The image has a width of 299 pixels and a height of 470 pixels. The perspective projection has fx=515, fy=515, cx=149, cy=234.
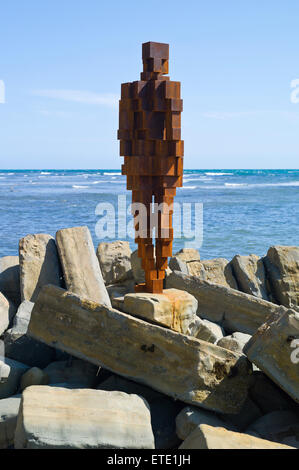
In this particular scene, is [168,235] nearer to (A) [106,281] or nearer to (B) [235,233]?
(A) [106,281]

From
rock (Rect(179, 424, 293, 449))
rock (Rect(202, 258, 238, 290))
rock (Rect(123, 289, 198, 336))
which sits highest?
rock (Rect(123, 289, 198, 336))

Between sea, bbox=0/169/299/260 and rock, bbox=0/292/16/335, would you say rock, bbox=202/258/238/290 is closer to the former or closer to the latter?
rock, bbox=0/292/16/335

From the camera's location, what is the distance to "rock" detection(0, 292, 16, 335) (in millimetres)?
5777

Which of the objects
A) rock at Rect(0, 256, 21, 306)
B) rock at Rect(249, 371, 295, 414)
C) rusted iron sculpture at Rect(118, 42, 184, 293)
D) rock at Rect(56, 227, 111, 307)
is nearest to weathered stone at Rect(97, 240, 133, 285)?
rock at Rect(56, 227, 111, 307)

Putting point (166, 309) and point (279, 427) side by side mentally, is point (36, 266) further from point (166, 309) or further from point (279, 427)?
point (279, 427)

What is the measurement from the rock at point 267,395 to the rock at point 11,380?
2133mm

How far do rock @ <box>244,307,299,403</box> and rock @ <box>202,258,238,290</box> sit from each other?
294 centimetres

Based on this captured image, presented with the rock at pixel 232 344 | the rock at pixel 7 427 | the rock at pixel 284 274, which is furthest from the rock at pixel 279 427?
the rock at pixel 284 274

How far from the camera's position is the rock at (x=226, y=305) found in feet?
19.8

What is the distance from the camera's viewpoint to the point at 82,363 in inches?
195

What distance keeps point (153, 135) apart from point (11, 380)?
2652 millimetres

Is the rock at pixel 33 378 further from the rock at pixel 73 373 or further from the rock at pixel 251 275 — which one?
the rock at pixel 251 275

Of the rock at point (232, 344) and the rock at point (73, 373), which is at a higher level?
the rock at point (232, 344)
